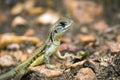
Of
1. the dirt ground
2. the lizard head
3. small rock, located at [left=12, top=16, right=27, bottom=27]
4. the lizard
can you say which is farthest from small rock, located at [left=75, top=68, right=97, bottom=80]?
small rock, located at [left=12, top=16, right=27, bottom=27]

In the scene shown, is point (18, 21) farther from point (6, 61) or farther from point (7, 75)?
point (7, 75)

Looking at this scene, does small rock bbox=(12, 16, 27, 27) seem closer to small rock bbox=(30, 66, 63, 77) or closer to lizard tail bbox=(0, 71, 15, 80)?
lizard tail bbox=(0, 71, 15, 80)

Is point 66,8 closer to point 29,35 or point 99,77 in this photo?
point 29,35

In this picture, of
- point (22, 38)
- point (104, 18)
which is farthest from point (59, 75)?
point (104, 18)

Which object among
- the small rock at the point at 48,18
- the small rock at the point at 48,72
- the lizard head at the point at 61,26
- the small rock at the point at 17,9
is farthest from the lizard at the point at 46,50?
the small rock at the point at 17,9

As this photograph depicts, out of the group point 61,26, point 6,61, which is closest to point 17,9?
point 6,61

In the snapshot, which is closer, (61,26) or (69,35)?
(61,26)

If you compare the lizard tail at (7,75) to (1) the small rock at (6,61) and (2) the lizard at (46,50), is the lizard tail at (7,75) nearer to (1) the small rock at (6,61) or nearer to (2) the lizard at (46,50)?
(2) the lizard at (46,50)
